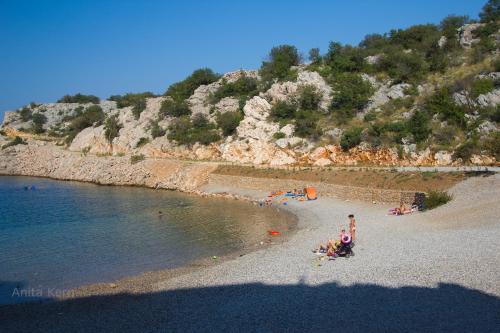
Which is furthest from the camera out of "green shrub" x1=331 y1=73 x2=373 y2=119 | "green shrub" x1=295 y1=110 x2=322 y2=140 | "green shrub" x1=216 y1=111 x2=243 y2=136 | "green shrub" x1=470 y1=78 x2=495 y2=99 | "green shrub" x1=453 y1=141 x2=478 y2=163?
"green shrub" x1=216 y1=111 x2=243 y2=136

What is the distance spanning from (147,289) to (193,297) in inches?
106

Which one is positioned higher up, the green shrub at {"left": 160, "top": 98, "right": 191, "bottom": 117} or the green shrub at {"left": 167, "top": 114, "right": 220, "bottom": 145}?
the green shrub at {"left": 160, "top": 98, "right": 191, "bottom": 117}

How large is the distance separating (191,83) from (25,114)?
53.1 meters

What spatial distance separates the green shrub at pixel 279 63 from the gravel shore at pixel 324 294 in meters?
57.6

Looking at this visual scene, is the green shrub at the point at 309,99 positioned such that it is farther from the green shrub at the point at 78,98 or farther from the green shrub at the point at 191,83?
the green shrub at the point at 78,98

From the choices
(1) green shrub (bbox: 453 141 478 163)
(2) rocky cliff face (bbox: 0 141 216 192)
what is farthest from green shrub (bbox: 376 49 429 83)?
(2) rocky cliff face (bbox: 0 141 216 192)

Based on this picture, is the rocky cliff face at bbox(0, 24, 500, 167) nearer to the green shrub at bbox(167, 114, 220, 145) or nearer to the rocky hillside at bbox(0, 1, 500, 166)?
the rocky hillside at bbox(0, 1, 500, 166)

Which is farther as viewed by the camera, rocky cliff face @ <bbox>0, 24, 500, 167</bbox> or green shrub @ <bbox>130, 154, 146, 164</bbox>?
green shrub @ <bbox>130, 154, 146, 164</bbox>

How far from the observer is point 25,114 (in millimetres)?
110438

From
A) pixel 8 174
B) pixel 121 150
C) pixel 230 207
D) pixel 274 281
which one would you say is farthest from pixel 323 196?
pixel 8 174

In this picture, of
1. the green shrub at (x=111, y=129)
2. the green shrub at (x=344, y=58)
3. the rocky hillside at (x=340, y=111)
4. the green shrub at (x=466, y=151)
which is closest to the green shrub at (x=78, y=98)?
the rocky hillside at (x=340, y=111)

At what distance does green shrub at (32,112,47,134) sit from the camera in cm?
10488

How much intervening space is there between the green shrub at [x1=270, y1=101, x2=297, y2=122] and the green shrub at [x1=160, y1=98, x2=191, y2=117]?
63.3 ft

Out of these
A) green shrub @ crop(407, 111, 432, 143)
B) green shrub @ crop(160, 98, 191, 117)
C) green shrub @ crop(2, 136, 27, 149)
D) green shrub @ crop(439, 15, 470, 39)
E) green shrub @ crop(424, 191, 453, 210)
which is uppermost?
green shrub @ crop(439, 15, 470, 39)
